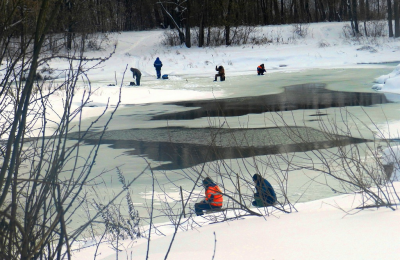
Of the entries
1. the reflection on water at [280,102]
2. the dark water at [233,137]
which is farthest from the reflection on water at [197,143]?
the reflection on water at [280,102]

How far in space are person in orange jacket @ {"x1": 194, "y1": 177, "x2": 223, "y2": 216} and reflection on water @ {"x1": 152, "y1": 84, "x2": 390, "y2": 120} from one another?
695cm

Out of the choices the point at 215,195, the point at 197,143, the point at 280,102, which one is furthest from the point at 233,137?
the point at 280,102

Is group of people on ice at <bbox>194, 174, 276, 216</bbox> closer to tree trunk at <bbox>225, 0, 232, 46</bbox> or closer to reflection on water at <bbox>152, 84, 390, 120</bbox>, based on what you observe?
reflection on water at <bbox>152, 84, 390, 120</bbox>

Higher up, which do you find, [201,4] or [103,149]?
[201,4]

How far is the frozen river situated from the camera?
662 cm

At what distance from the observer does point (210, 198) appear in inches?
207

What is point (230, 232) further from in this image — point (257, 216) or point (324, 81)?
point (324, 81)

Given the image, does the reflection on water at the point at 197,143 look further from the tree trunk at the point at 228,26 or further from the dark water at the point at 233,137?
the tree trunk at the point at 228,26

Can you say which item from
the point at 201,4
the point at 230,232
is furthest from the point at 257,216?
the point at 201,4

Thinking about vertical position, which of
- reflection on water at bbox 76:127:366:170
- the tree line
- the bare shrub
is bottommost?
reflection on water at bbox 76:127:366:170

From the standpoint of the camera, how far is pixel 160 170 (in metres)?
7.80

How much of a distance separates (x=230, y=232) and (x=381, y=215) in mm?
1149

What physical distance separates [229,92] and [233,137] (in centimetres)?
1361

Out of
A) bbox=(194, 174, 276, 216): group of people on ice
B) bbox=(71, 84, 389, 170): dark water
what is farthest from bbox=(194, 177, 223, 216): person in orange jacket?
bbox=(71, 84, 389, 170): dark water
